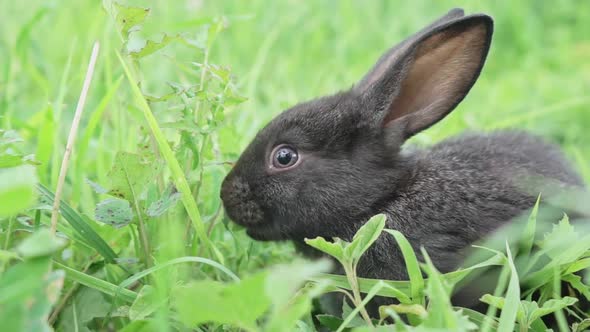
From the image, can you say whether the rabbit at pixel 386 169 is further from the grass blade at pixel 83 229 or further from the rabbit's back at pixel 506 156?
A: the grass blade at pixel 83 229

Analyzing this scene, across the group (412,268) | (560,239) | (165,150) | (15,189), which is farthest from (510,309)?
(15,189)

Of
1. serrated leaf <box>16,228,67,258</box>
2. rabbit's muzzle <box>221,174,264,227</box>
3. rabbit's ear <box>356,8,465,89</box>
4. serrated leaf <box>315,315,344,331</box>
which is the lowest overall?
serrated leaf <box>315,315,344,331</box>

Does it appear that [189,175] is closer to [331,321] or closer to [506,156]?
[331,321]

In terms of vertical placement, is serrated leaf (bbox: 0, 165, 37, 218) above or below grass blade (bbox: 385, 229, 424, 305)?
above

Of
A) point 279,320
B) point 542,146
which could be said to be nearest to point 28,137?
point 279,320

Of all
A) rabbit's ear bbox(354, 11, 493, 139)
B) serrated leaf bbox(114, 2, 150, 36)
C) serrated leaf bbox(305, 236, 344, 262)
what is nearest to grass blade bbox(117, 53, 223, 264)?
serrated leaf bbox(114, 2, 150, 36)

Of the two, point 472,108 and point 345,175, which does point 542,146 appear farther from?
point 472,108

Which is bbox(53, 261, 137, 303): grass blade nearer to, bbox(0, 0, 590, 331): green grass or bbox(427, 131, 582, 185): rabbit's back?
bbox(0, 0, 590, 331): green grass
